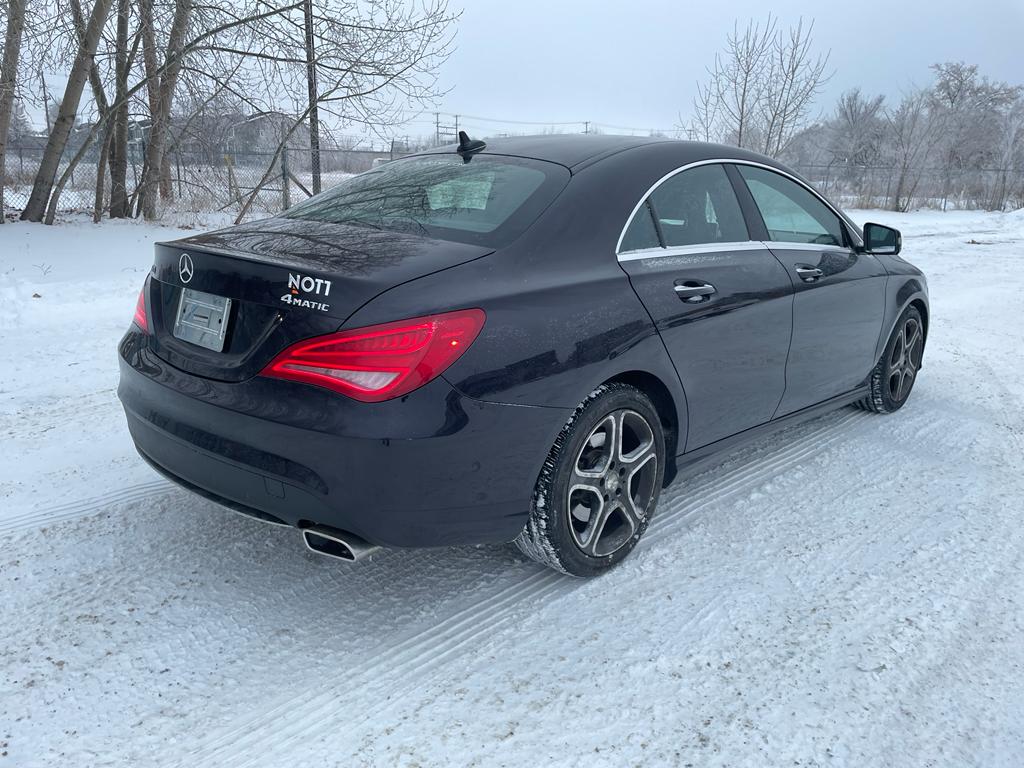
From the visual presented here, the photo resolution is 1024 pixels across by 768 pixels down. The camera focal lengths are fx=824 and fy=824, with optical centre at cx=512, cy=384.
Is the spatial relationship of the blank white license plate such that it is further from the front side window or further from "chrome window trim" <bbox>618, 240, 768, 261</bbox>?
the front side window

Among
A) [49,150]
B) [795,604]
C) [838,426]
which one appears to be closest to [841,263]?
[838,426]

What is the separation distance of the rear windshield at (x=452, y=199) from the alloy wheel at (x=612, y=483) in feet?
2.56

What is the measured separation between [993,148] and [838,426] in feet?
139

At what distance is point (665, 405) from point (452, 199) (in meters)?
1.13

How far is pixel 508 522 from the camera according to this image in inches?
105

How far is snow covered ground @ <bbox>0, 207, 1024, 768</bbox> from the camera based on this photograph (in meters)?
2.19

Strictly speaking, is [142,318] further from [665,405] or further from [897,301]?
[897,301]

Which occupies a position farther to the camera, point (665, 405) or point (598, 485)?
point (665, 405)

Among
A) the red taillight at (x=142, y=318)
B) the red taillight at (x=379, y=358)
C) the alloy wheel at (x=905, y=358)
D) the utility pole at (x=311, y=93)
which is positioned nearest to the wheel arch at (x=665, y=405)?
the red taillight at (x=379, y=358)

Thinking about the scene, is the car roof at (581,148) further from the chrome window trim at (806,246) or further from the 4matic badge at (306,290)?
the 4matic badge at (306,290)

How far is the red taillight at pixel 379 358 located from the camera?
232 cm

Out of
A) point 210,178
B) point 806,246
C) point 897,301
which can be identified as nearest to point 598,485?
point 806,246

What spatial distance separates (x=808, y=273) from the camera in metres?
3.91

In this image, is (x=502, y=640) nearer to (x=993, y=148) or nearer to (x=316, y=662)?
(x=316, y=662)
